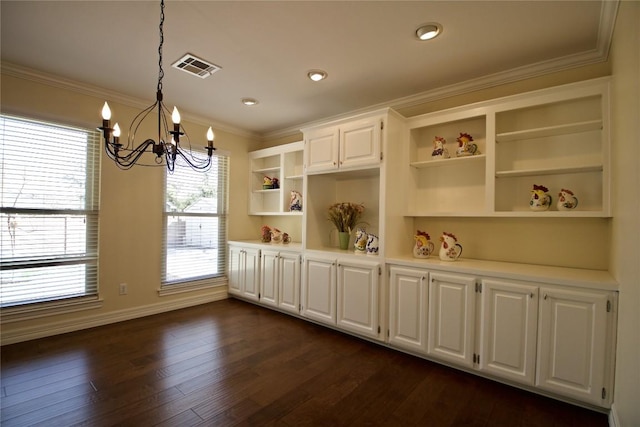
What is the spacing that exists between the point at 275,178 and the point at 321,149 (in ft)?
4.78

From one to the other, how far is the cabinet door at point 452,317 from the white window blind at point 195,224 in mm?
3138

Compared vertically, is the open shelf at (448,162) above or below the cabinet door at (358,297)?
above

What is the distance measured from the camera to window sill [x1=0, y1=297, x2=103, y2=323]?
2877 mm

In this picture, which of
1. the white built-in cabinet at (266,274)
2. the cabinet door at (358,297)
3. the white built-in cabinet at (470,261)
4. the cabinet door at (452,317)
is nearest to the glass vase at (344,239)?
the white built-in cabinet at (470,261)

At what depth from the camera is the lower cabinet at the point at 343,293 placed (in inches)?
116

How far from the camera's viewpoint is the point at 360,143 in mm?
3094

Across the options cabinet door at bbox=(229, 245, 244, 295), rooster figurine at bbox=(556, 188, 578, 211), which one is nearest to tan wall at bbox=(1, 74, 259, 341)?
cabinet door at bbox=(229, 245, 244, 295)

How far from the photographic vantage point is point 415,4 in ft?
6.40

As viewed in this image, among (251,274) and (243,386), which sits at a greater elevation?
(251,274)

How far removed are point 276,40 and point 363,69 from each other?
2.79ft

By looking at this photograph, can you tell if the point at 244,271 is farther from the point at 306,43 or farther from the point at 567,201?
the point at 567,201

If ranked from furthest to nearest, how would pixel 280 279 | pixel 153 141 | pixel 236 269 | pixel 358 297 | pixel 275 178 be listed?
1. pixel 275 178
2. pixel 236 269
3. pixel 280 279
4. pixel 358 297
5. pixel 153 141

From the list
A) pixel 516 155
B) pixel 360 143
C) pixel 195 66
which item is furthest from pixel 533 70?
pixel 195 66

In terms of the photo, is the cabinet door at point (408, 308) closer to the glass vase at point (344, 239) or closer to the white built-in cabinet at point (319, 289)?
the white built-in cabinet at point (319, 289)
